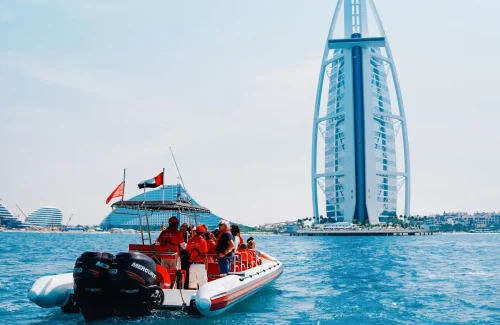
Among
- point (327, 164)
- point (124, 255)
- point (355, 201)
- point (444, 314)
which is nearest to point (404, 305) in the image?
point (444, 314)

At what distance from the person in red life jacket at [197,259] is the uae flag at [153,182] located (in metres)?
1.53

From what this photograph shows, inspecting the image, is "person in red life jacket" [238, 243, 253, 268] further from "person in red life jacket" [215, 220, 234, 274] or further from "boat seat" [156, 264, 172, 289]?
"boat seat" [156, 264, 172, 289]

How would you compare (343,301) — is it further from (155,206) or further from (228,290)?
(155,206)

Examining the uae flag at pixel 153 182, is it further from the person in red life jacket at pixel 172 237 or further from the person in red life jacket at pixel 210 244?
the person in red life jacket at pixel 210 244

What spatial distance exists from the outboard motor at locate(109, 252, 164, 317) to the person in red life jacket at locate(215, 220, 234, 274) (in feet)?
8.47

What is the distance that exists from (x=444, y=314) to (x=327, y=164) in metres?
116

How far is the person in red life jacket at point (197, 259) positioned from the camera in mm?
12758

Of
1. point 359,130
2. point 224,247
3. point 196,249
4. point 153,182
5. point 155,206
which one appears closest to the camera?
point 196,249

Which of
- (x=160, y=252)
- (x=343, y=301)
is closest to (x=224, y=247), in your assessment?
(x=160, y=252)

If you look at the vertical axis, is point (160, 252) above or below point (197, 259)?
above

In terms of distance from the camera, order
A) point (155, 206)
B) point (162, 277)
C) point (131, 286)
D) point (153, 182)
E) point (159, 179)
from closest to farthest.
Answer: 1. point (131, 286)
2. point (162, 277)
3. point (153, 182)
4. point (159, 179)
5. point (155, 206)

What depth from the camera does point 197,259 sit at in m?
12.9

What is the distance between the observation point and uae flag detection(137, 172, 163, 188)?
13203 mm

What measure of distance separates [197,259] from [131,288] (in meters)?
2.56
